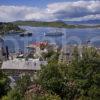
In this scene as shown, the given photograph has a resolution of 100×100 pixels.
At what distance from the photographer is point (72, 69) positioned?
31.0 ft


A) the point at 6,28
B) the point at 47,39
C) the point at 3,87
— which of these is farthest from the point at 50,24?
the point at 3,87

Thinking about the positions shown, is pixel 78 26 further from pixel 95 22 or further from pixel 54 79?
pixel 54 79

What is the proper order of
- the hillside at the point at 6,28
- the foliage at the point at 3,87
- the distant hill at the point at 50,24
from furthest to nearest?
1. the distant hill at the point at 50,24
2. the hillside at the point at 6,28
3. the foliage at the point at 3,87

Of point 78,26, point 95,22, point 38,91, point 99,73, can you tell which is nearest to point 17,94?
point 38,91

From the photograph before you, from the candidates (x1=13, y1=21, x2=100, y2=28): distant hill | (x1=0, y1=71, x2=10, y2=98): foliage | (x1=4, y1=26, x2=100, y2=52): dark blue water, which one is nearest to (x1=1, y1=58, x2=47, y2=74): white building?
(x1=0, y1=71, x2=10, y2=98): foliage

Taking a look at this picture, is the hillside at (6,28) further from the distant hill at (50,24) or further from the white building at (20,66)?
the white building at (20,66)

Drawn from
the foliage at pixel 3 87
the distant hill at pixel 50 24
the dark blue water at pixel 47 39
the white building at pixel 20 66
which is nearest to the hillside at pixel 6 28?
the dark blue water at pixel 47 39

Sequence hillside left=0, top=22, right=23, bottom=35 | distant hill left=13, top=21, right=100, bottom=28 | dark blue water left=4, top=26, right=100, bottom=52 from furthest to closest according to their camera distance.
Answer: distant hill left=13, top=21, right=100, bottom=28, hillside left=0, top=22, right=23, bottom=35, dark blue water left=4, top=26, right=100, bottom=52

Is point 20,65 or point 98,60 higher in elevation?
point 98,60

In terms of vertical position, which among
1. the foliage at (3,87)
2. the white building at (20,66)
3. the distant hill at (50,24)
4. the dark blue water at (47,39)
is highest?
the foliage at (3,87)

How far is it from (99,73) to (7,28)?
56.7m

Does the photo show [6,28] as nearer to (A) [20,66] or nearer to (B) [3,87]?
(A) [20,66]

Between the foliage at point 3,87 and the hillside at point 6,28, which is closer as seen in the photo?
the foliage at point 3,87

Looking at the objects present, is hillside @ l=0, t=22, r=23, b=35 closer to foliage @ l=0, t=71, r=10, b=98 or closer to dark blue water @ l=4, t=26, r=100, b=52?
dark blue water @ l=4, t=26, r=100, b=52
